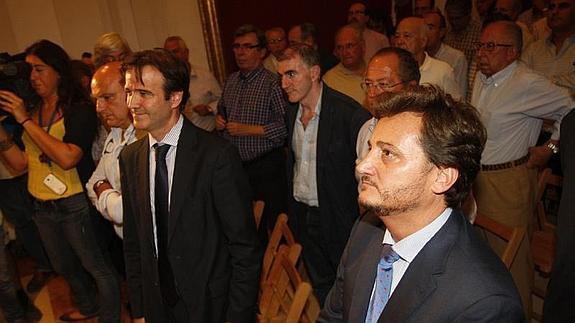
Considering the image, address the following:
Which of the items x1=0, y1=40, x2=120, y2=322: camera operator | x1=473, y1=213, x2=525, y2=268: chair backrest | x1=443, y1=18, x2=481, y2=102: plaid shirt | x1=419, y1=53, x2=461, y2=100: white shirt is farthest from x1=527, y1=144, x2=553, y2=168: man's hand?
x1=0, y1=40, x2=120, y2=322: camera operator

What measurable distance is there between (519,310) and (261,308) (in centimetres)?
163

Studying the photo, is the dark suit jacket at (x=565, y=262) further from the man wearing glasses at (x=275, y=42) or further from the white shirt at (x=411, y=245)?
the man wearing glasses at (x=275, y=42)

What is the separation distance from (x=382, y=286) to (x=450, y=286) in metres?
0.21

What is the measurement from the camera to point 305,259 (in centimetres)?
299

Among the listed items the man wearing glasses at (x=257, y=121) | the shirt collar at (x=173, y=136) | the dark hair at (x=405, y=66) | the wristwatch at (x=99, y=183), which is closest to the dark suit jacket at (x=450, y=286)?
the shirt collar at (x=173, y=136)

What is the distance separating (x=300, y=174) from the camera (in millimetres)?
2770

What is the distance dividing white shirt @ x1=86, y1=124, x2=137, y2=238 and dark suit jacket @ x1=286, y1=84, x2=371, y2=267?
96cm

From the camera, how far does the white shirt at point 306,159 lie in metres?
2.66

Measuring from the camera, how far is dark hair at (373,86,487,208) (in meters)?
1.22

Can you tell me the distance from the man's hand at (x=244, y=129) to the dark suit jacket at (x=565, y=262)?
6.90 feet

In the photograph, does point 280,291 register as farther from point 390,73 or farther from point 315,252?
point 390,73

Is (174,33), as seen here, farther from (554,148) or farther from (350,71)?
(554,148)

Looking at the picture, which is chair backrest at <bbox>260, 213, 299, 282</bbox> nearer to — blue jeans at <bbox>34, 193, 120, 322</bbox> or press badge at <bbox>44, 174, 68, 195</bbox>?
blue jeans at <bbox>34, 193, 120, 322</bbox>

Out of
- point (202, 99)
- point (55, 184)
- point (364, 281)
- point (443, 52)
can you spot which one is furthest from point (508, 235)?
point (202, 99)
